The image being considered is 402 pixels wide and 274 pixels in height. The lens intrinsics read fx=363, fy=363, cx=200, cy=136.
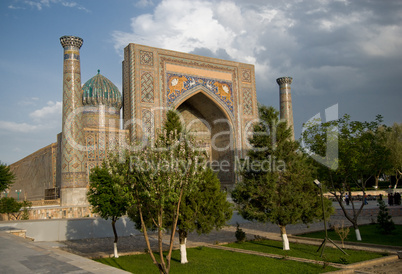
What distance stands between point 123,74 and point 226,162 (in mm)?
7561

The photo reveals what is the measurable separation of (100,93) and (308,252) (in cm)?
1713

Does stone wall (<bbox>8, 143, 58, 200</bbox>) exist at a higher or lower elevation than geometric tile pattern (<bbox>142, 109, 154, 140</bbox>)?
lower

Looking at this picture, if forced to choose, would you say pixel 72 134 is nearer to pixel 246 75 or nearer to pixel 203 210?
pixel 203 210

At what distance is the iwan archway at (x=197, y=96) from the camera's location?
17636 mm

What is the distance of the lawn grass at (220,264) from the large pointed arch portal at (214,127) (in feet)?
37.5

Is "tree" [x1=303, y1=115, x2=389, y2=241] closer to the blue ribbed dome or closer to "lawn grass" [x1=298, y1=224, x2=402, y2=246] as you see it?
"lawn grass" [x1=298, y1=224, x2=402, y2=246]

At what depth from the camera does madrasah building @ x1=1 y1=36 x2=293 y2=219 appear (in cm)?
1616

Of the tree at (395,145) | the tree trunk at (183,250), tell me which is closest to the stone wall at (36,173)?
the tree trunk at (183,250)

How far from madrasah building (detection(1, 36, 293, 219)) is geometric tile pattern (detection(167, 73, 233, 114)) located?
53 millimetres

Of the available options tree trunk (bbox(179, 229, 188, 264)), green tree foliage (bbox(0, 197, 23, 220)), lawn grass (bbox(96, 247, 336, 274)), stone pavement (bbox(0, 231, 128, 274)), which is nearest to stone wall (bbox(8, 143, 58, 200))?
green tree foliage (bbox(0, 197, 23, 220))

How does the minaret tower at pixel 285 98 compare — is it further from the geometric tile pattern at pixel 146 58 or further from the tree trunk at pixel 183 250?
the tree trunk at pixel 183 250

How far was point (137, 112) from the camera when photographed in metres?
17.3

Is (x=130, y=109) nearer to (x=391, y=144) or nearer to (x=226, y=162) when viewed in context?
(x=226, y=162)

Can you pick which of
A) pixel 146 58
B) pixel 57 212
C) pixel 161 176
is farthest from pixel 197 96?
pixel 161 176
